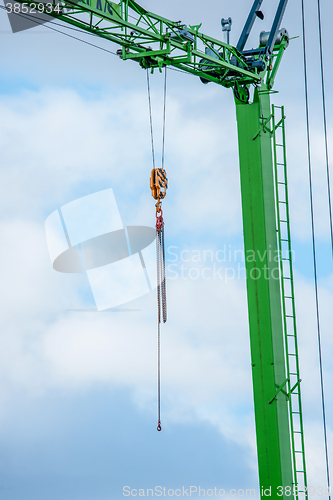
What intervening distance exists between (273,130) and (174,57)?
2233mm

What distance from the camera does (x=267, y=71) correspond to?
468 inches

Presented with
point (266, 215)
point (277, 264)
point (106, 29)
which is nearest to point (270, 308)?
point (277, 264)

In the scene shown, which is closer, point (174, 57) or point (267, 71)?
point (174, 57)

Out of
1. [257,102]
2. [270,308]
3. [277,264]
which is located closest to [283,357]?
[270,308]

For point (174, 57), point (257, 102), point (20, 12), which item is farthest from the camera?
point (257, 102)

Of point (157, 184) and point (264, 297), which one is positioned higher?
point (157, 184)

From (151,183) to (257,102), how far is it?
2.40m

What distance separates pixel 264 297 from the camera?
37.4 ft

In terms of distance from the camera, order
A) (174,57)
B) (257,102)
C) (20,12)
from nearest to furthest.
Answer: (20,12) → (174,57) → (257,102)

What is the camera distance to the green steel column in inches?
446

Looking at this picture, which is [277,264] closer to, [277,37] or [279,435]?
[279,435]

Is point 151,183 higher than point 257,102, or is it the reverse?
point 257,102

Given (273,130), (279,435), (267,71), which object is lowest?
(279,435)

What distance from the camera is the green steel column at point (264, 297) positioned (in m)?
11.3
